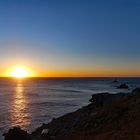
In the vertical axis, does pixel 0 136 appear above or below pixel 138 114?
below

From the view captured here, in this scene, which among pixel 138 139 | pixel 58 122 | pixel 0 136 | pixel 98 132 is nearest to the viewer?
pixel 138 139

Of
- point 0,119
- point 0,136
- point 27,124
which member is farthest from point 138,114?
point 0,119

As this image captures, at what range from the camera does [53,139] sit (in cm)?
2542

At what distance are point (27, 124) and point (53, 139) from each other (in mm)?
22032

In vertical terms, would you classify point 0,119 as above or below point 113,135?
below

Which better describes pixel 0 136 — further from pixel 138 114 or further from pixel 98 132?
pixel 138 114

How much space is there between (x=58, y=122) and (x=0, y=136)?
27.1ft

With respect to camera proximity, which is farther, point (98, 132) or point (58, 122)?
point (58, 122)

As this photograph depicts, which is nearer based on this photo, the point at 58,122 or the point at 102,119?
the point at 102,119

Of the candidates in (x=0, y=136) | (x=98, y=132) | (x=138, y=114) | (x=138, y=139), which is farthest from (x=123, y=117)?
(x=0, y=136)

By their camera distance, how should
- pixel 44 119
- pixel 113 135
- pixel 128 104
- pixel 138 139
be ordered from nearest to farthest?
pixel 138 139, pixel 113 135, pixel 128 104, pixel 44 119

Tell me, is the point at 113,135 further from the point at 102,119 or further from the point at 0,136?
the point at 0,136

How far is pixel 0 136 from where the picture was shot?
120ft

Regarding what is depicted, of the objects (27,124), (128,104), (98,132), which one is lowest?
(27,124)
